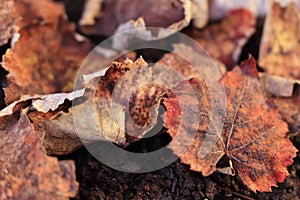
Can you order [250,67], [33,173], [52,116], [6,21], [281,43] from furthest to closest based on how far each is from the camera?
[281,43] → [6,21] → [250,67] → [52,116] → [33,173]

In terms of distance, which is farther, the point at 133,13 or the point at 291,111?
the point at 133,13

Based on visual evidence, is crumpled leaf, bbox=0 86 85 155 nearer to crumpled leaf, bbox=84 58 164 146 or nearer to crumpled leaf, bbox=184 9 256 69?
crumpled leaf, bbox=84 58 164 146

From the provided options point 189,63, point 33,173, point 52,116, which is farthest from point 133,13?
point 33,173

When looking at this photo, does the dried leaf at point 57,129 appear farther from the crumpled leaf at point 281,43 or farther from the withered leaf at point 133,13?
the crumpled leaf at point 281,43

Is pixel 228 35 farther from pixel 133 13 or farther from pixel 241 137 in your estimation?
pixel 241 137

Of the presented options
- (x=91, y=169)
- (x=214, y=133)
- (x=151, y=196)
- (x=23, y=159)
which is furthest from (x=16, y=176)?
(x=214, y=133)

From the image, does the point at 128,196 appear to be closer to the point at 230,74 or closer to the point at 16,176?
the point at 16,176

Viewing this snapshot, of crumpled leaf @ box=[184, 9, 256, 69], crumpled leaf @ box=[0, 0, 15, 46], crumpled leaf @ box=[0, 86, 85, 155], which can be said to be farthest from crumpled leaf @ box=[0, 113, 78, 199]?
crumpled leaf @ box=[184, 9, 256, 69]
